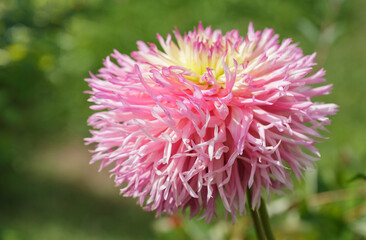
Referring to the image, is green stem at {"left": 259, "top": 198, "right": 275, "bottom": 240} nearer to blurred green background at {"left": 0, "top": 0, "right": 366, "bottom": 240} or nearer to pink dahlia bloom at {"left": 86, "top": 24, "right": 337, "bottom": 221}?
pink dahlia bloom at {"left": 86, "top": 24, "right": 337, "bottom": 221}

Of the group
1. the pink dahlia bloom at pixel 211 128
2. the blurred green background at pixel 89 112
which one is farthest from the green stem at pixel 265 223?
the blurred green background at pixel 89 112

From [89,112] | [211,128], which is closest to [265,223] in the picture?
[211,128]

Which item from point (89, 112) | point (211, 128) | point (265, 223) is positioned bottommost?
point (265, 223)

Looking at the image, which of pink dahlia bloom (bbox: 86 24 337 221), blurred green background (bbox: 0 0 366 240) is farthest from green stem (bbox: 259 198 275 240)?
blurred green background (bbox: 0 0 366 240)

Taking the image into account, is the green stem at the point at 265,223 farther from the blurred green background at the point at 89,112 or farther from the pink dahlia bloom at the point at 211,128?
the blurred green background at the point at 89,112

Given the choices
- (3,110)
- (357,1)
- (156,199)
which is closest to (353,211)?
(156,199)

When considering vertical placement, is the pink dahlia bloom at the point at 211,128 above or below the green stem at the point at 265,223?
above

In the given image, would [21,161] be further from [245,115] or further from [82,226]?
[245,115]

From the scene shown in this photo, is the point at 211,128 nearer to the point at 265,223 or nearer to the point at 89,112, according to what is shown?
the point at 265,223
